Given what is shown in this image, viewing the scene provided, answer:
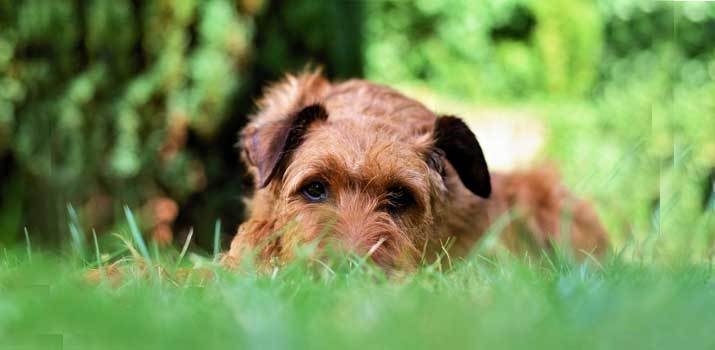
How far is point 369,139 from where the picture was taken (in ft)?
12.3

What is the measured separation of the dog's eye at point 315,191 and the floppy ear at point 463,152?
2.53ft

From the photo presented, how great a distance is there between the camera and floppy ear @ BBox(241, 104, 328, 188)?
371cm

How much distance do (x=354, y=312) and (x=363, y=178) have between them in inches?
60.1

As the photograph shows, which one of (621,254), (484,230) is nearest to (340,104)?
(484,230)

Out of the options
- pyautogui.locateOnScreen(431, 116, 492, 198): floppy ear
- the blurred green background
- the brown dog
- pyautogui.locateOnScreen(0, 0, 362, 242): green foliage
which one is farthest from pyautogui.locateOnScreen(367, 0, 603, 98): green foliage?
pyautogui.locateOnScreen(431, 116, 492, 198): floppy ear

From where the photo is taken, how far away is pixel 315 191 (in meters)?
3.68

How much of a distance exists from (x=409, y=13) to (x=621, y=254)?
11.1 meters

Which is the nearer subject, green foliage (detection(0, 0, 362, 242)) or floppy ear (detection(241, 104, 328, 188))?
floppy ear (detection(241, 104, 328, 188))

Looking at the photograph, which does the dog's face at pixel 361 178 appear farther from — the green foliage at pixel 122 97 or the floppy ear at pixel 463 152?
the green foliage at pixel 122 97

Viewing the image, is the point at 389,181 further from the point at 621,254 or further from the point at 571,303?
the point at 571,303

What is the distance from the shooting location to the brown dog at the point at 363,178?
346 centimetres

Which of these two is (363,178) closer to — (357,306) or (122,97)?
(357,306)

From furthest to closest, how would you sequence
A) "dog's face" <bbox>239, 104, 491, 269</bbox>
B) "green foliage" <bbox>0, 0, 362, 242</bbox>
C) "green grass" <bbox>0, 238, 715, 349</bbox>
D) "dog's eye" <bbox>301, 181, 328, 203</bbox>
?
1. "green foliage" <bbox>0, 0, 362, 242</bbox>
2. "dog's eye" <bbox>301, 181, 328, 203</bbox>
3. "dog's face" <bbox>239, 104, 491, 269</bbox>
4. "green grass" <bbox>0, 238, 715, 349</bbox>

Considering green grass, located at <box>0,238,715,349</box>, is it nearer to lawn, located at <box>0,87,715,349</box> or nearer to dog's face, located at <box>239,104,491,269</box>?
lawn, located at <box>0,87,715,349</box>
